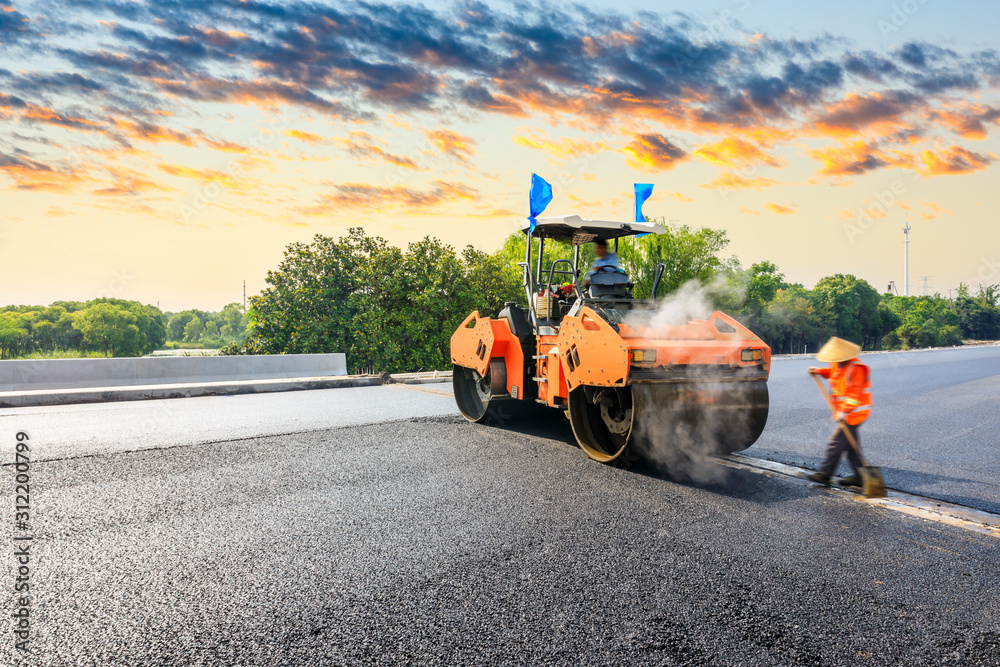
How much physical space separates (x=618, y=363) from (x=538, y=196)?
294 cm

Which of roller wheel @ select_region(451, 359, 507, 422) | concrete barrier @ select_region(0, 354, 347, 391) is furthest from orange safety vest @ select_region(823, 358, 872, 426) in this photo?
concrete barrier @ select_region(0, 354, 347, 391)

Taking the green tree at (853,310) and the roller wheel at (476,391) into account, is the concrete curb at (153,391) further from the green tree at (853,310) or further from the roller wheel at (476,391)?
the green tree at (853,310)

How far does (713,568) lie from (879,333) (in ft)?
287

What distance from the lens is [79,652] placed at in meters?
2.51

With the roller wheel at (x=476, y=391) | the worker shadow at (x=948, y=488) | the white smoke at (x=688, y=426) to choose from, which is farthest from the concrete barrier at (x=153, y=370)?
the worker shadow at (x=948, y=488)

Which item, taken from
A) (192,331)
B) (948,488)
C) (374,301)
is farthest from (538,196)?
(192,331)

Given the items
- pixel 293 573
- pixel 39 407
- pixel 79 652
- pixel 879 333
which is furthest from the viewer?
pixel 879 333

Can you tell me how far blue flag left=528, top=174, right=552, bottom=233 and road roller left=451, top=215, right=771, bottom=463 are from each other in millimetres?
189

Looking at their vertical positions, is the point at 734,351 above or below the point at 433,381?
above

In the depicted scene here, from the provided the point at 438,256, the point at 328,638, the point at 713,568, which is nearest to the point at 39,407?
the point at 328,638

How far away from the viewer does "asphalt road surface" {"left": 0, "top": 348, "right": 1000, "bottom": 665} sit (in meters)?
2.58

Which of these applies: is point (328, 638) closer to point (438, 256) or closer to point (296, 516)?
point (296, 516)

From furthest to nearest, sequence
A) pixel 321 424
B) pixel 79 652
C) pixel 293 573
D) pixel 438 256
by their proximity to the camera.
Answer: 1. pixel 438 256
2. pixel 321 424
3. pixel 293 573
4. pixel 79 652

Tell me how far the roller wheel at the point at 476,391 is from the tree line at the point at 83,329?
81187mm
